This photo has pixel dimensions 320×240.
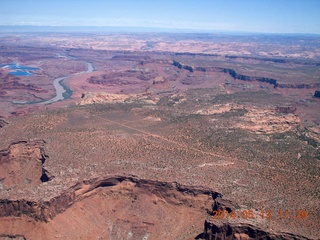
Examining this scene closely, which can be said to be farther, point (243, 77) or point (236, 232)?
point (243, 77)

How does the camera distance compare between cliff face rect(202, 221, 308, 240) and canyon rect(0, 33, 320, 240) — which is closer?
cliff face rect(202, 221, 308, 240)

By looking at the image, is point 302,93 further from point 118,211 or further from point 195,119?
point 118,211

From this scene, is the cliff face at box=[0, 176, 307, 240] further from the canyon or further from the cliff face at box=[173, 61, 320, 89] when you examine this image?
the cliff face at box=[173, 61, 320, 89]

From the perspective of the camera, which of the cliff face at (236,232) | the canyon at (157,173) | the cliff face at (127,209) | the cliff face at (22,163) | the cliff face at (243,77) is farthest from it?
the cliff face at (243,77)

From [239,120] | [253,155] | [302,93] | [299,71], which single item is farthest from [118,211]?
[299,71]

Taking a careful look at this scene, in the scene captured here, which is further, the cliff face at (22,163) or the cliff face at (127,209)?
the cliff face at (22,163)
